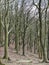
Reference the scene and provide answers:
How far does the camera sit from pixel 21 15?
99.0 ft

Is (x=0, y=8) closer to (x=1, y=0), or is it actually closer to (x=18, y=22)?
(x=18, y=22)

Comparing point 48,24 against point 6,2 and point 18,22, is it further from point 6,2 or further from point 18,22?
point 6,2

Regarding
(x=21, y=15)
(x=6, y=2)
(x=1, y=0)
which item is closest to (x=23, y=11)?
(x=21, y=15)

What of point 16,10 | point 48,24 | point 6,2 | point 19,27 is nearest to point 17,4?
point 16,10

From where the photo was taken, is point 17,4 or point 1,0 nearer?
point 1,0

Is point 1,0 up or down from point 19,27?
up

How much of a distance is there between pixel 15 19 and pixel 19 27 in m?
1.93

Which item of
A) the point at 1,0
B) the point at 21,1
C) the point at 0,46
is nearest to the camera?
the point at 1,0

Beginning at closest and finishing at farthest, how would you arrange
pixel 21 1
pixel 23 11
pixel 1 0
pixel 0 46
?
pixel 1 0, pixel 21 1, pixel 23 11, pixel 0 46

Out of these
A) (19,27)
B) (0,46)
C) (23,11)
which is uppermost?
(23,11)

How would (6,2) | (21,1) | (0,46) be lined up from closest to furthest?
(6,2)
(21,1)
(0,46)

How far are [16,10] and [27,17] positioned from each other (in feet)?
6.56

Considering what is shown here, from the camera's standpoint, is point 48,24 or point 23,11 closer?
point 48,24

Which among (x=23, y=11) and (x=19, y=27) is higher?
(x=23, y=11)
